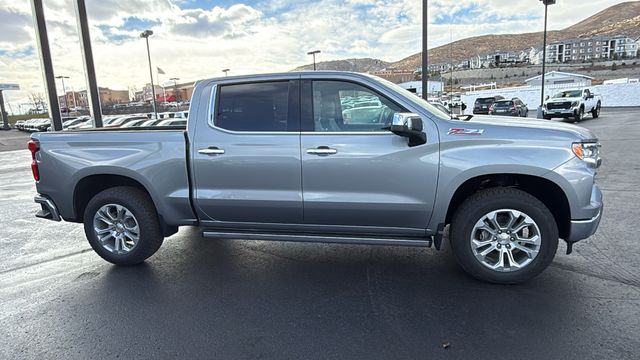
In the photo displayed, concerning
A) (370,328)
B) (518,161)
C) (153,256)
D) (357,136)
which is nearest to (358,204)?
(357,136)

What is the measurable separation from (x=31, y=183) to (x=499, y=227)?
11694mm

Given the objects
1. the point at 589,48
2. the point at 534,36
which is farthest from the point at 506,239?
the point at 534,36

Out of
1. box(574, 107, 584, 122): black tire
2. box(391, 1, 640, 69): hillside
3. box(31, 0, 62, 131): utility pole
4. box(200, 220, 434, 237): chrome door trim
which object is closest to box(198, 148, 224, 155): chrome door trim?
box(200, 220, 434, 237): chrome door trim

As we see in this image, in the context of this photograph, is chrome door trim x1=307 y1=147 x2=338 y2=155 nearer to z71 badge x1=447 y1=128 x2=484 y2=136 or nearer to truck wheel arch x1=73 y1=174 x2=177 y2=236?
z71 badge x1=447 y1=128 x2=484 y2=136

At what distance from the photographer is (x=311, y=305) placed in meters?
3.55

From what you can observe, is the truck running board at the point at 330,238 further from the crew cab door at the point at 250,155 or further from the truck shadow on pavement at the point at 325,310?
the truck shadow on pavement at the point at 325,310

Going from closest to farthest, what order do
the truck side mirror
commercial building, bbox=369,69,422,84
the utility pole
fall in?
1. the truck side mirror
2. commercial building, bbox=369,69,422,84
3. the utility pole

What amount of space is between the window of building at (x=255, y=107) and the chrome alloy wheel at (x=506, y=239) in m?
2.00

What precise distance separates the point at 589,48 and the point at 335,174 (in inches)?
6442

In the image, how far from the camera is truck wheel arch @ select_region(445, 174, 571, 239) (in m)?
3.69

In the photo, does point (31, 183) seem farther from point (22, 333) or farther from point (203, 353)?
Result: point (203, 353)

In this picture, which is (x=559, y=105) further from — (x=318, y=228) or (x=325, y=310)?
(x=325, y=310)

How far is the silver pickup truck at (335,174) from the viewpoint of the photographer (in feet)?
11.9

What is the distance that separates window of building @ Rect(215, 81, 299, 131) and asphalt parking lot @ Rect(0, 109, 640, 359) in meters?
1.50
